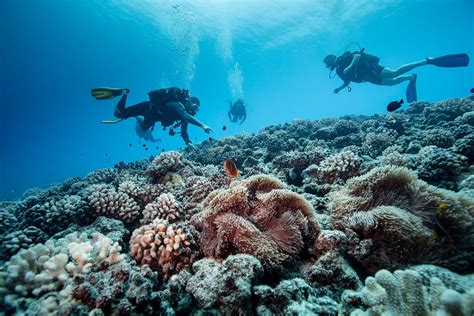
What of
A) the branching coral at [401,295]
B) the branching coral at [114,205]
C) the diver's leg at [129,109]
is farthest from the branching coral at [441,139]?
the diver's leg at [129,109]

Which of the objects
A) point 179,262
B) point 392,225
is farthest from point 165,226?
point 392,225

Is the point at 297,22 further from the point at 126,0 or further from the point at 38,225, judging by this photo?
the point at 38,225

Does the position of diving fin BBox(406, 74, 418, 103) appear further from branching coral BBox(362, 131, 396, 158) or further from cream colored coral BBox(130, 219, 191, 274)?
cream colored coral BBox(130, 219, 191, 274)

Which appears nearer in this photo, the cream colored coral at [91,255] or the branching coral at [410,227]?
the branching coral at [410,227]

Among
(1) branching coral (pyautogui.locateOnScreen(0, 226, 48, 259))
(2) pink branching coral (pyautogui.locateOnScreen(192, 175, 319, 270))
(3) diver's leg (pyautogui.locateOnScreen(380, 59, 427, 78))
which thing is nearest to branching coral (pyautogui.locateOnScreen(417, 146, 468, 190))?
(2) pink branching coral (pyautogui.locateOnScreen(192, 175, 319, 270))

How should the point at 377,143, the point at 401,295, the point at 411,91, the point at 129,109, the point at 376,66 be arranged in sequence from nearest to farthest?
the point at 401,295 → the point at 377,143 → the point at 129,109 → the point at 376,66 → the point at 411,91

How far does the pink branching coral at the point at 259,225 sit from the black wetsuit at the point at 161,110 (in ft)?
26.4

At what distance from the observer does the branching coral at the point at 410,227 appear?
223cm

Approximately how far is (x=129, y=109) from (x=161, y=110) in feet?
4.78

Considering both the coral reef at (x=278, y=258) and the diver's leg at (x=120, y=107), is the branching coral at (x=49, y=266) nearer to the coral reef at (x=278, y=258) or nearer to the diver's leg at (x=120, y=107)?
the coral reef at (x=278, y=258)

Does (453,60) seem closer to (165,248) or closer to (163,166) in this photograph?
(163,166)

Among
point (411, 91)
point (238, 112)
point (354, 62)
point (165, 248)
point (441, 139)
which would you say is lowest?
point (165, 248)

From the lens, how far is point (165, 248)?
2.84 meters

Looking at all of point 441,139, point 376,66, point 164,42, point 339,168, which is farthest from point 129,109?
point 164,42
